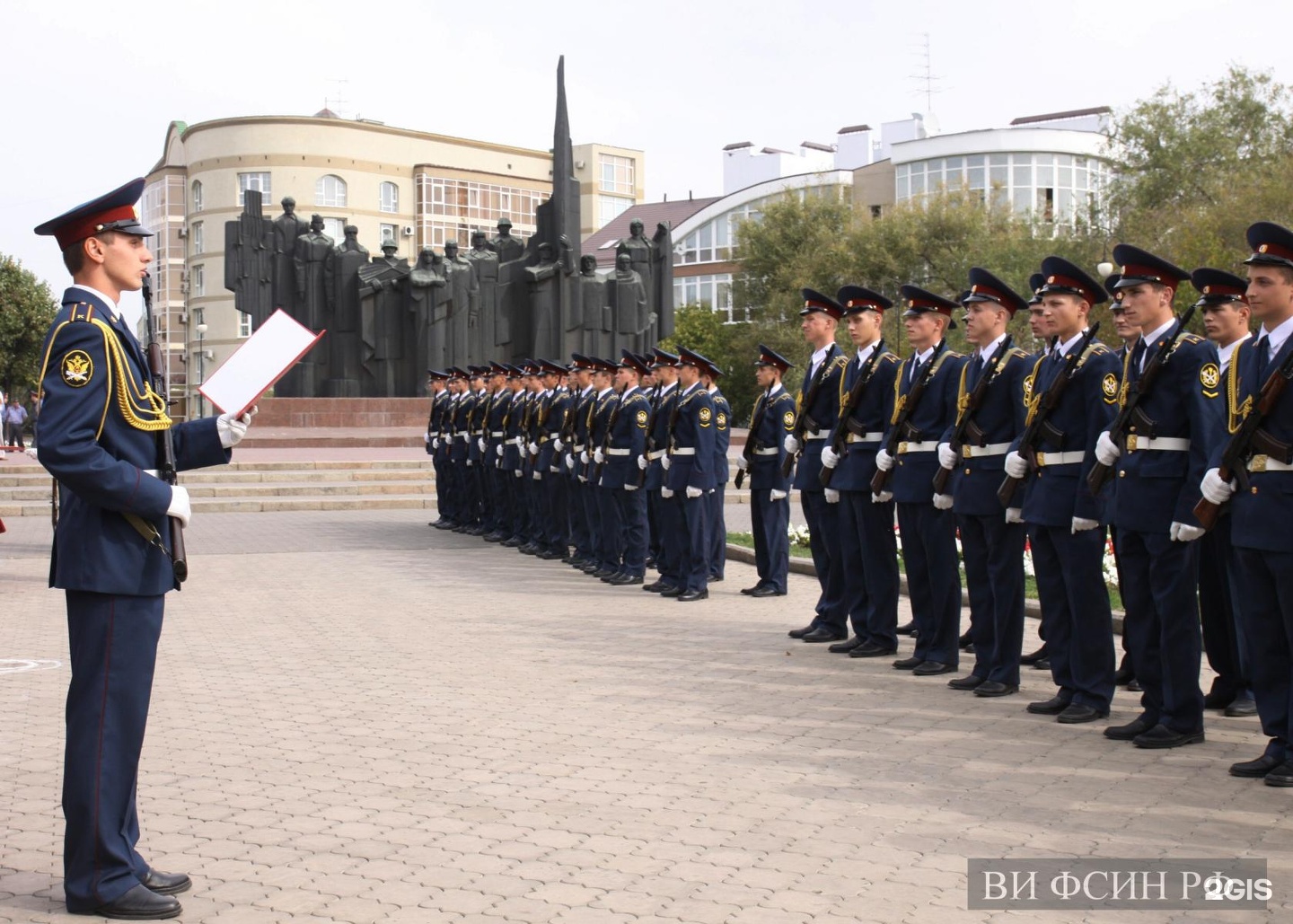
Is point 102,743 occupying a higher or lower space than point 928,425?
lower

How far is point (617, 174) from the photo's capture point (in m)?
81.9

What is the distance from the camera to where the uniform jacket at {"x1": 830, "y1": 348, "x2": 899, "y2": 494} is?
8.97 metres

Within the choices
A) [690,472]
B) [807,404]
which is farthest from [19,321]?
[807,404]

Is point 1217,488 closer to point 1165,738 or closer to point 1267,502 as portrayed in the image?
point 1267,502

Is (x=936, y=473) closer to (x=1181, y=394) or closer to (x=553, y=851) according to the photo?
(x=1181, y=394)

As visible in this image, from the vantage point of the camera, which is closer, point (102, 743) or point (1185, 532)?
point (102, 743)

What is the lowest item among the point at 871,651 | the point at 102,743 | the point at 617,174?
the point at 871,651

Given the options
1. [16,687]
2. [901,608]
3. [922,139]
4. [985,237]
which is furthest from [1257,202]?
[16,687]

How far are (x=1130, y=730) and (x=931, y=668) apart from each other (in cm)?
186

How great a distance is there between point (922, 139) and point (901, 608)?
52.3 m

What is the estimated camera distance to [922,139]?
60.2 m

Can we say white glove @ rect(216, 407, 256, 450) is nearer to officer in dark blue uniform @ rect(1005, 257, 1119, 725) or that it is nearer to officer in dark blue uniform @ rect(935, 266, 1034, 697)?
officer in dark blue uniform @ rect(1005, 257, 1119, 725)

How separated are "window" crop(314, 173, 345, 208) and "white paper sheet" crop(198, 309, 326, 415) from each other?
6609 cm

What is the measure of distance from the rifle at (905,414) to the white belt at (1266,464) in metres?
2.82
